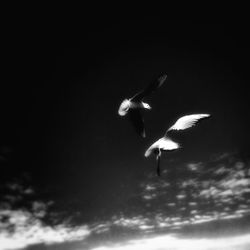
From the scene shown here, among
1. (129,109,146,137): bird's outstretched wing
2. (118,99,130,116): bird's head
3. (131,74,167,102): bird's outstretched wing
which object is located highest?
(131,74,167,102): bird's outstretched wing

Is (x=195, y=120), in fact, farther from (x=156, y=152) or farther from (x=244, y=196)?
(x=244, y=196)

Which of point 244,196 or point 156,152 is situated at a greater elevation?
point 244,196

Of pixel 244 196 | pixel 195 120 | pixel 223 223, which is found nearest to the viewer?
pixel 195 120

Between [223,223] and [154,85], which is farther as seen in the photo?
[223,223]

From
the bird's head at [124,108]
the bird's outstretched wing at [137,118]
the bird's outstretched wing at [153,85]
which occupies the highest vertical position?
the bird's outstretched wing at [153,85]

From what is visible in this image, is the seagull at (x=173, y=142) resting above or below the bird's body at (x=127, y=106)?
below

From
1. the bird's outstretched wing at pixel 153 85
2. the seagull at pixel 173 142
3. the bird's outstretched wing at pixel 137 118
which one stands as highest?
the bird's outstretched wing at pixel 153 85

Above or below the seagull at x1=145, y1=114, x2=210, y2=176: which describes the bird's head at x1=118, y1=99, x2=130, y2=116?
above

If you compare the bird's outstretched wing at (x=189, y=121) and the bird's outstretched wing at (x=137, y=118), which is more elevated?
the bird's outstretched wing at (x=137, y=118)

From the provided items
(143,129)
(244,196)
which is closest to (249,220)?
(244,196)

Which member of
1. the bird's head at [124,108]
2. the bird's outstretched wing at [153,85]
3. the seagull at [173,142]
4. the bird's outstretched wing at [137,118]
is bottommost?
the seagull at [173,142]

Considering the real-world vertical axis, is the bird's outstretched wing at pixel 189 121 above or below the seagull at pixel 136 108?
below
